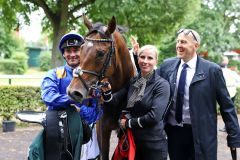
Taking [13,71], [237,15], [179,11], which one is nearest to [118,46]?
[179,11]

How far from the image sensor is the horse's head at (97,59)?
2842 millimetres

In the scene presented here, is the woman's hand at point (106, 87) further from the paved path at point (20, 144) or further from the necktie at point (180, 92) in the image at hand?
the paved path at point (20, 144)

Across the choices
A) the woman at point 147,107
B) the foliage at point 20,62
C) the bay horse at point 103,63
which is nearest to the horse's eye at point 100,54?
the bay horse at point 103,63

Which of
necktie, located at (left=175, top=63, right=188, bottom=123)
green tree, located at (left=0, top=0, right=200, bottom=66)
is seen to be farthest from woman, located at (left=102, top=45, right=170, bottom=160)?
green tree, located at (left=0, top=0, right=200, bottom=66)

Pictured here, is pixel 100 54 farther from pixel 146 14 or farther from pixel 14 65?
pixel 14 65

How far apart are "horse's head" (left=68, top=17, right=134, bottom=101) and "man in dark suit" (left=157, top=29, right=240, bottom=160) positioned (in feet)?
2.09

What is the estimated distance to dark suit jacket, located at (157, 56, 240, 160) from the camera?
136 inches

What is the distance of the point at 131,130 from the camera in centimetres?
338

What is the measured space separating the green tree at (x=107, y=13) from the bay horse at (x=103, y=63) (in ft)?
20.7

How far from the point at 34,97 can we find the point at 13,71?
23826 mm

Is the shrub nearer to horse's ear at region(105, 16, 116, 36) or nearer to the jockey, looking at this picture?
the jockey

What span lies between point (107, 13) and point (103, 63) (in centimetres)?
696

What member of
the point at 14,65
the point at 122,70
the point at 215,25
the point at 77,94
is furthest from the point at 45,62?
the point at 77,94

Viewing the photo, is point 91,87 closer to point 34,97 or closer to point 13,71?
point 34,97
